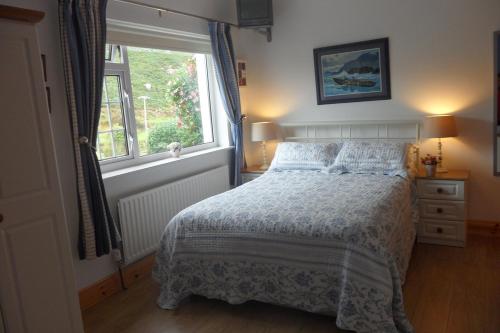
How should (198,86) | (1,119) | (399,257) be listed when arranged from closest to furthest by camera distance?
(1,119) < (399,257) < (198,86)

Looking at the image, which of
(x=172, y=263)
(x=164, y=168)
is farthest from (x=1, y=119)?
(x=164, y=168)

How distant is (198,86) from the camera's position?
4250 millimetres

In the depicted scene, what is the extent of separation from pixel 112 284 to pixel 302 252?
1531 mm

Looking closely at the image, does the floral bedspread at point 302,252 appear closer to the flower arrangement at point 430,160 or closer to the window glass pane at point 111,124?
the flower arrangement at point 430,160

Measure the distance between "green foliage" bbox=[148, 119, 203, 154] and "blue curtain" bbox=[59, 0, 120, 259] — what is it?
938 millimetres

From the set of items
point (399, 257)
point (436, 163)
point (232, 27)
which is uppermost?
point (232, 27)

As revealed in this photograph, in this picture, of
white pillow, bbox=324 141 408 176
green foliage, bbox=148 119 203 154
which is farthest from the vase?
green foliage, bbox=148 119 203 154

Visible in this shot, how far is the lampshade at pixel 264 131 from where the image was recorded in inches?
167

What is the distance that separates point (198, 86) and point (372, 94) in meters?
1.77

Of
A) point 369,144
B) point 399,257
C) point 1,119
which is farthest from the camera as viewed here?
point 369,144

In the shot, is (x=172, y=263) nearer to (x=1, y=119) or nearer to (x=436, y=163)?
(x=1, y=119)

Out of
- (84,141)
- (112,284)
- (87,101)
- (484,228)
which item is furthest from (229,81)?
(484,228)

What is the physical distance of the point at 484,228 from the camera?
359 centimetres

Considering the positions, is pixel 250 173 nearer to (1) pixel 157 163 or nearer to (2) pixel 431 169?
(1) pixel 157 163
